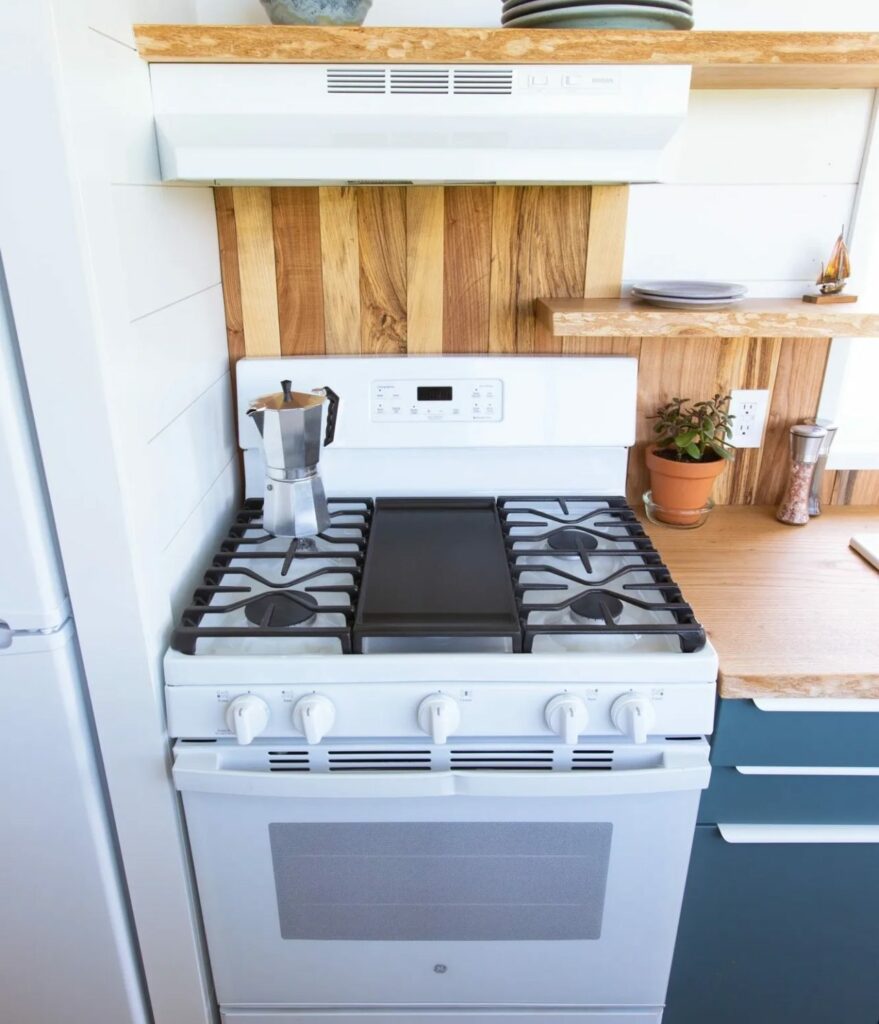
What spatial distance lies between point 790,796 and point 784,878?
15cm

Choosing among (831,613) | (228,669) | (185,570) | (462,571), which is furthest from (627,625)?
(185,570)

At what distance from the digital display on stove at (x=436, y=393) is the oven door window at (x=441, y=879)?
77 cm

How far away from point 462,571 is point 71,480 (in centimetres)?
60

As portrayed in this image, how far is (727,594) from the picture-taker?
4.37 feet

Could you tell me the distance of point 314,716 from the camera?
1054 mm

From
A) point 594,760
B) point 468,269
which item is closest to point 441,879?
point 594,760

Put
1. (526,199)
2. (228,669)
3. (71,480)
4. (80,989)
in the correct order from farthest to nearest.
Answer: (526,199)
(80,989)
(228,669)
(71,480)

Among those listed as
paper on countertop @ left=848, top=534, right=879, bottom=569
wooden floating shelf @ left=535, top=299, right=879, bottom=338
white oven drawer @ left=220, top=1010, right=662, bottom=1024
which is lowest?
white oven drawer @ left=220, top=1010, right=662, bottom=1024

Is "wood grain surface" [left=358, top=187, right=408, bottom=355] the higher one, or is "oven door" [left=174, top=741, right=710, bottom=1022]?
"wood grain surface" [left=358, top=187, right=408, bottom=355]

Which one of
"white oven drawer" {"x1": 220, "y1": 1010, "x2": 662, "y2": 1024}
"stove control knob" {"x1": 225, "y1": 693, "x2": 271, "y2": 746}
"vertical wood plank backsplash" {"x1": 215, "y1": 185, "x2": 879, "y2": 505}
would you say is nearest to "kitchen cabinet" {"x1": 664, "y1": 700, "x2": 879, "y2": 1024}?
"white oven drawer" {"x1": 220, "y1": 1010, "x2": 662, "y2": 1024}

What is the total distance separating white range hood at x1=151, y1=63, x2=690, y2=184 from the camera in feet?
3.73

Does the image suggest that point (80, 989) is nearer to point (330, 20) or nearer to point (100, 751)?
point (100, 751)

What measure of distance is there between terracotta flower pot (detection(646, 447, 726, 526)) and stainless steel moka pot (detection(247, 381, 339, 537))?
A: 2.15ft

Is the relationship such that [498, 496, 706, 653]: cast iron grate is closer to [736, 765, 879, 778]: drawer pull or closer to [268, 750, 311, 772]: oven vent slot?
[736, 765, 879, 778]: drawer pull
